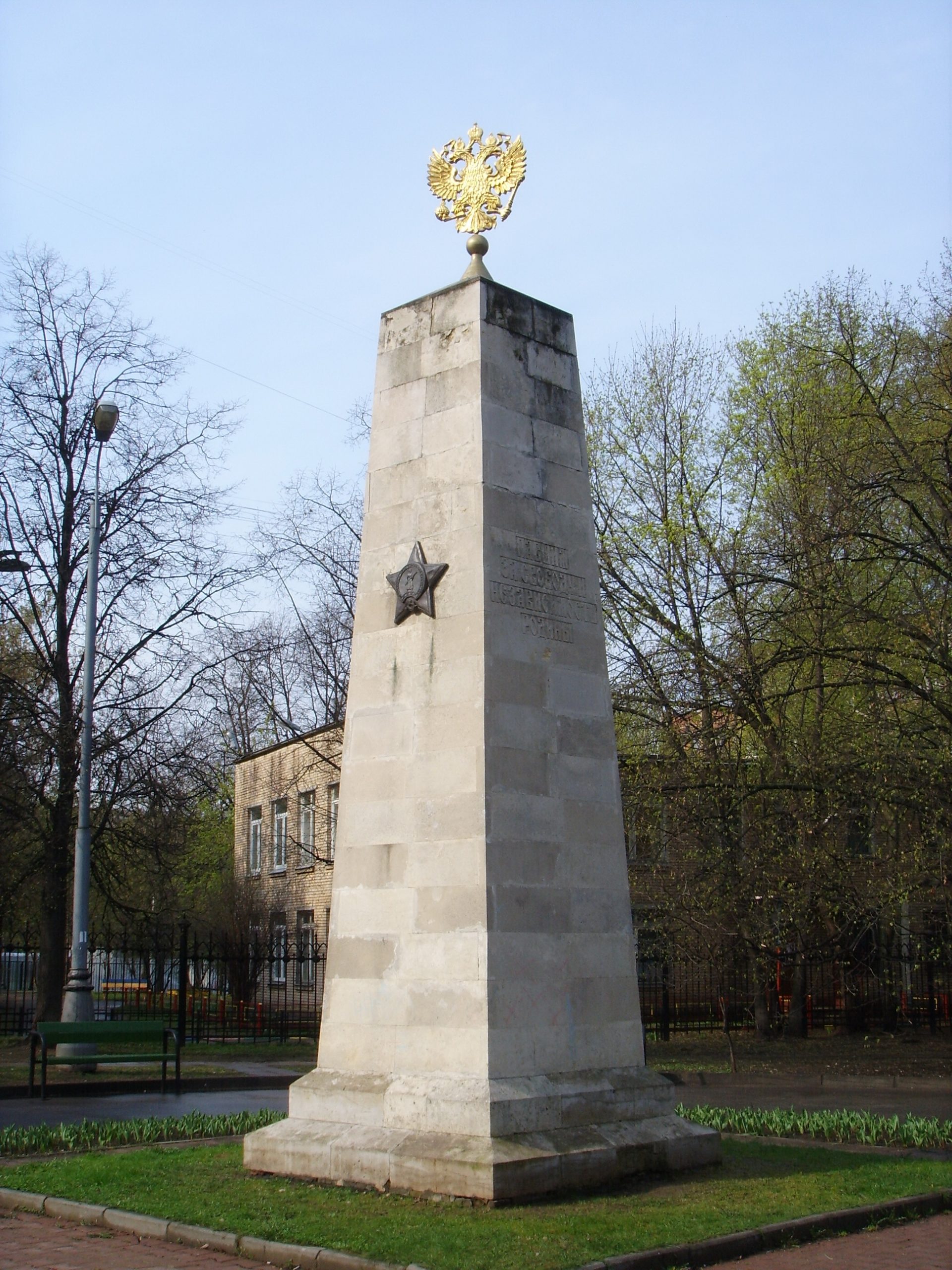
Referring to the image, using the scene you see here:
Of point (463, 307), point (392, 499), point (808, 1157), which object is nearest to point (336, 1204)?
point (808, 1157)

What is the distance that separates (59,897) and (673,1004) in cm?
1202

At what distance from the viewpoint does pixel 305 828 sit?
42281 millimetres

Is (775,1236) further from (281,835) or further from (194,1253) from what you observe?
(281,835)

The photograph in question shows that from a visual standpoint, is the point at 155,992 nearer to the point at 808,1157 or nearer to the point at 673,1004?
the point at 673,1004

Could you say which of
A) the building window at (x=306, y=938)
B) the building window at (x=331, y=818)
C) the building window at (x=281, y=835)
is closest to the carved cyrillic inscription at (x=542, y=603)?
the building window at (x=331, y=818)

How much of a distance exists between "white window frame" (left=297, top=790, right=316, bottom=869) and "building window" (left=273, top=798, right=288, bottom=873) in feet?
1.98

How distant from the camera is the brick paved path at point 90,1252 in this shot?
701 cm

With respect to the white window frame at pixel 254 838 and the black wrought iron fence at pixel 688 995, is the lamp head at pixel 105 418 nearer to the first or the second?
the black wrought iron fence at pixel 688 995

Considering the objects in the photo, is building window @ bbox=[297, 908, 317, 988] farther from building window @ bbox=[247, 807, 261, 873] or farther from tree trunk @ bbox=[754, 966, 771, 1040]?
tree trunk @ bbox=[754, 966, 771, 1040]

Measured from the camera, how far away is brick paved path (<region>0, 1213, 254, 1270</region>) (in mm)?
7008

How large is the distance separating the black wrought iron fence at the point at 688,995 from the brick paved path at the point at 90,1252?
1217cm

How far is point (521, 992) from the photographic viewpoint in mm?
8922

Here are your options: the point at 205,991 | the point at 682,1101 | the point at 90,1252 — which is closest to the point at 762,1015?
the point at 682,1101

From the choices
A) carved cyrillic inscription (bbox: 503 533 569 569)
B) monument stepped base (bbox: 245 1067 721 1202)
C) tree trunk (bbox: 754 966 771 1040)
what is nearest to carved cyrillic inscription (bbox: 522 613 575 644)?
carved cyrillic inscription (bbox: 503 533 569 569)
